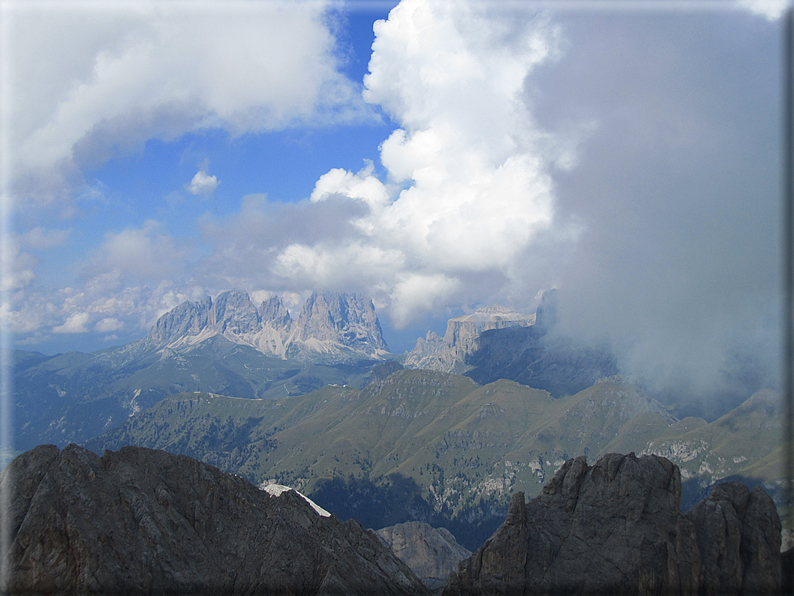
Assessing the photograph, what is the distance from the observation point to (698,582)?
217ft

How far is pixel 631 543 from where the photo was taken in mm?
70688

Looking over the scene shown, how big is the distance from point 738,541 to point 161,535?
73.2m

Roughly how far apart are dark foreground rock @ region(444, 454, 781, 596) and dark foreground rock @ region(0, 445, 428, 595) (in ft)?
61.6

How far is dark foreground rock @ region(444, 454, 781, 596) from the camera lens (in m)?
67.0

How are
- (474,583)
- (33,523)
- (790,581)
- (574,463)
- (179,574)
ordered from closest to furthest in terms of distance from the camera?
(33,523) < (179,574) < (790,581) < (474,583) < (574,463)

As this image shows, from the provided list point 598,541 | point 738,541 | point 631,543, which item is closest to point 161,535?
point 598,541

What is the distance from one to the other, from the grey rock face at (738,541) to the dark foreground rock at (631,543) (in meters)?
0.12

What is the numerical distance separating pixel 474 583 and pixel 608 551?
60.2 ft

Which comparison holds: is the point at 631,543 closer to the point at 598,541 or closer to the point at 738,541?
the point at 598,541

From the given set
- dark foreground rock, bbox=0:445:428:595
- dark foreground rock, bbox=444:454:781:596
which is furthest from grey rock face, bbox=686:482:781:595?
dark foreground rock, bbox=0:445:428:595

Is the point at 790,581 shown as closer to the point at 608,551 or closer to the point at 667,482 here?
the point at 667,482

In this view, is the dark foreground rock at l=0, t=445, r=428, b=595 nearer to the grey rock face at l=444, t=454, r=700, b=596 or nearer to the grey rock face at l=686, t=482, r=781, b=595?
the grey rock face at l=444, t=454, r=700, b=596

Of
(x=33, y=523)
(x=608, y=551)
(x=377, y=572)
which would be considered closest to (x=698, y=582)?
(x=608, y=551)

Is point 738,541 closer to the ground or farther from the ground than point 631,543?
farther from the ground
